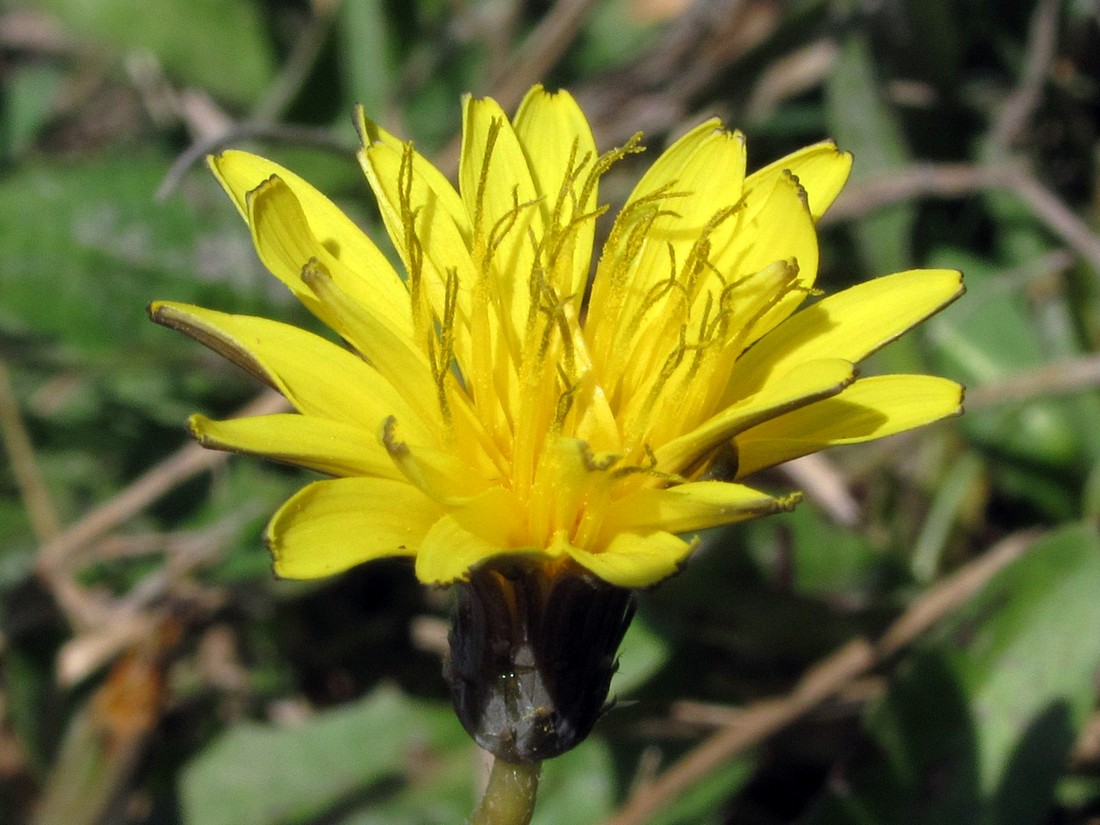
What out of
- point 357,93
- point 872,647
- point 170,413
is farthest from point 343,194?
point 872,647

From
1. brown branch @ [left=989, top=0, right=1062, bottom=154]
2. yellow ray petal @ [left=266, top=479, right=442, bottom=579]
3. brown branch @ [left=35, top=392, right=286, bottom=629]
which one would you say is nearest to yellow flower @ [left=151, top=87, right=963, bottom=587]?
yellow ray petal @ [left=266, top=479, right=442, bottom=579]

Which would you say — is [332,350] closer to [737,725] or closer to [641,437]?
[641,437]

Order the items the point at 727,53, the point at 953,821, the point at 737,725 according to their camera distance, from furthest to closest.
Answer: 1. the point at 727,53
2. the point at 737,725
3. the point at 953,821

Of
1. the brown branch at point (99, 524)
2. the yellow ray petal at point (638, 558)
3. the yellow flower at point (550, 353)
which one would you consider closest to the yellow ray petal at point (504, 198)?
the yellow flower at point (550, 353)

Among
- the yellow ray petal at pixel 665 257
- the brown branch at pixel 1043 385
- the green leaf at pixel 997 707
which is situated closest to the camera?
the yellow ray petal at pixel 665 257

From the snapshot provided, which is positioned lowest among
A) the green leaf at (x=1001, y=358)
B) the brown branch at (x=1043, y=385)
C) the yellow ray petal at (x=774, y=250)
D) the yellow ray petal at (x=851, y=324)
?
the green leaf at (x=1001, y=358)

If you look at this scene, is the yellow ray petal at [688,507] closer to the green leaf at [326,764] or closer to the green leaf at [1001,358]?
the green leaf at [326,764]

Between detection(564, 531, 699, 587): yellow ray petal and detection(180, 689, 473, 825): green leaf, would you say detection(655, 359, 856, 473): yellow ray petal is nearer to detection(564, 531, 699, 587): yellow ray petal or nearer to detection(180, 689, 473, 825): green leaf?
detection(564, 531, 699, 587): yellow ray petal
